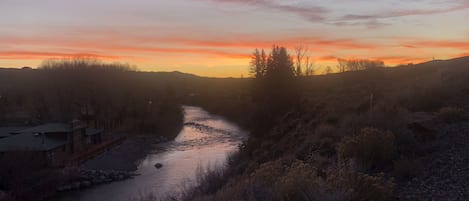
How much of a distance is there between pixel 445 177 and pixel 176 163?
28280 mm

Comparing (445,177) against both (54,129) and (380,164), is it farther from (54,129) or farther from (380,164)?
(54,129)

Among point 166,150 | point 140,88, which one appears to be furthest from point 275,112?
point 140,88

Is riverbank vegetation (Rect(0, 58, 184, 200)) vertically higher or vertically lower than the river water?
higher

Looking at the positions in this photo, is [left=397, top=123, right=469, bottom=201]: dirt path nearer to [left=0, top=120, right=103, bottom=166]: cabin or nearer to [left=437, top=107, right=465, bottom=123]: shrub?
[left=437, top=107, right=465, bottom=123]: shrub

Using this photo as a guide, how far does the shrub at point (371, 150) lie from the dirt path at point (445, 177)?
110cm

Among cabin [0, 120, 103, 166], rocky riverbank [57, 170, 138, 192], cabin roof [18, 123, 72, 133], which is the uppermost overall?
cabin roof [18, 123, 72, 133]

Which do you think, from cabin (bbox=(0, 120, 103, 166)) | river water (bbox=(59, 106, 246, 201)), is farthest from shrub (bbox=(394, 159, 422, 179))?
cabin (bbox=(0, 120, 103, 166))

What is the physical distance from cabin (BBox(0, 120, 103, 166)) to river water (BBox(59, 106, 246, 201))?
629 centimetres

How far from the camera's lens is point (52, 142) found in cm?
3803

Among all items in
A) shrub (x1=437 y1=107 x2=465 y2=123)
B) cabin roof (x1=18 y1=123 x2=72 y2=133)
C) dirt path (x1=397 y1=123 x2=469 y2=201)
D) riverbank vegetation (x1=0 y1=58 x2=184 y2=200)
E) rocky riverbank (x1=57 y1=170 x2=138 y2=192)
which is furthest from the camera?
riverbank vegetation (x1=0 y1=58 x2=184 y2=200)

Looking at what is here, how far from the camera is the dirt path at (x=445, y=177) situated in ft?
30.7

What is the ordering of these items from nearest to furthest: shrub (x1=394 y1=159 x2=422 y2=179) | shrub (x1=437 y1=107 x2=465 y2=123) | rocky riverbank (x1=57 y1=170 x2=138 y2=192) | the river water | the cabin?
shrub (x1=394 y1=159 x2=422 y2=179)
shrub (x1=437 y1=107 x2=465 y2=123)
the river water
rocky riverbank (x1=57 y1=170 x2=138 y2=192)
the cabin

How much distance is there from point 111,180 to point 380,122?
22.4m

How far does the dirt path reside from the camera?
935 cm
